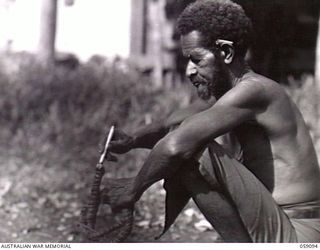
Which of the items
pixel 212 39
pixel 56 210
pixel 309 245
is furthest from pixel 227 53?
pixel 56 210

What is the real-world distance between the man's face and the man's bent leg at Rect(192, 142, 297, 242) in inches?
9.6

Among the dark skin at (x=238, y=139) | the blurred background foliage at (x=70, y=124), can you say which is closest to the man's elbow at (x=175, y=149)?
the dark skin at (x=238, y=139)

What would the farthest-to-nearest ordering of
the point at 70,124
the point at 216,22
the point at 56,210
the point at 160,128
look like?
the point at 70,124 < the point at 56,210 < the point at 160,128 < the point at 216,22

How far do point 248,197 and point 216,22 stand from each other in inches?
21.9

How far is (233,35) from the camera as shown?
1982 mm

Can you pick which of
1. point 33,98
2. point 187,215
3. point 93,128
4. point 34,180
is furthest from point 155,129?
point 33,98

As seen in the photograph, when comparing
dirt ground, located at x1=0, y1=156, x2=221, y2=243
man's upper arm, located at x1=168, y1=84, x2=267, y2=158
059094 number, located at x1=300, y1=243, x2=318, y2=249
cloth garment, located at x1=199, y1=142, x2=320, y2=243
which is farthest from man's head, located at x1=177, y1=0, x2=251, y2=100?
dirt ground, located at x1=0, y1=156, x2=221, y2=243

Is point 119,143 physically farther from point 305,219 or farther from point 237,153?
point 305,219

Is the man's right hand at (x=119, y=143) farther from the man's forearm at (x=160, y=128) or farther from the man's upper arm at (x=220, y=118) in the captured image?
the man's upper arm at (x=220, y=118)

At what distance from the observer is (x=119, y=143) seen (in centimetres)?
219

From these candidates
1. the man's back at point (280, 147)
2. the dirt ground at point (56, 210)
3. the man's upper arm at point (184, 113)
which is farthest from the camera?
the dirt ground at point (56, 210)

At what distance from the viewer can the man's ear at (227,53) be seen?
6.49 feet

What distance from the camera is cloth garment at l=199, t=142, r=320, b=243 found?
1824mm

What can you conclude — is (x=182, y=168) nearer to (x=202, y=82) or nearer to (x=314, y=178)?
(x=202, y=82)
